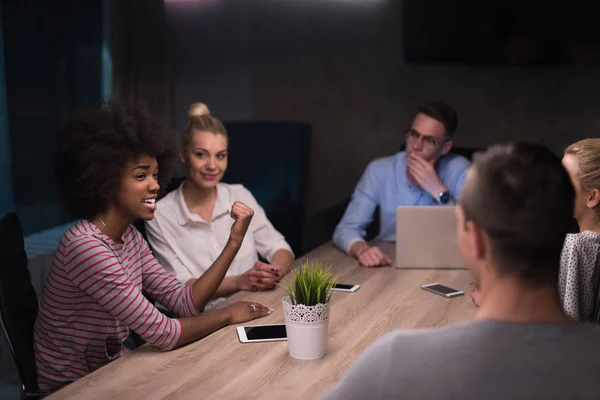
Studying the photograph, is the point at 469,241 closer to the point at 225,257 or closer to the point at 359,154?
the point at 225,257

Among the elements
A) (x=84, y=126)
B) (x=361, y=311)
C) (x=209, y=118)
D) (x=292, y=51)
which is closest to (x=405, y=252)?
(x=361, y=311)

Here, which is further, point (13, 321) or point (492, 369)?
point (13, 321)

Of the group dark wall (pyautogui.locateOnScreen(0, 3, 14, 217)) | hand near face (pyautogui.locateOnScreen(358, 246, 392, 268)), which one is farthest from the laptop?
dark wall (pyautogui.locateOnScreen(0, 3, 14, 217))

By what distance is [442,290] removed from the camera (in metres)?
2.22

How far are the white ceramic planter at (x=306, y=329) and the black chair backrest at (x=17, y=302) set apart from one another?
28.9 inches

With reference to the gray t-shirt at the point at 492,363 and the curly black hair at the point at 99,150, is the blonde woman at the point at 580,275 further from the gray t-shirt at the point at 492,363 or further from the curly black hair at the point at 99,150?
the curly black hair at the point at 99,150

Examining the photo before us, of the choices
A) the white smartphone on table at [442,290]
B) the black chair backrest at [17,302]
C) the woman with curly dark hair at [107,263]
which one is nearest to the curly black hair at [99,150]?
the woman with curly dark hair at [107,263]

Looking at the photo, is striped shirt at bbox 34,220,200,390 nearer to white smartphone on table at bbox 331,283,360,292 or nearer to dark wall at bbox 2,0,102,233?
white smartphone on table at bbox 331,283,360,292

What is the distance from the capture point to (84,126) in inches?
78.4

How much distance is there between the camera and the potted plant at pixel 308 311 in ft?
5.19

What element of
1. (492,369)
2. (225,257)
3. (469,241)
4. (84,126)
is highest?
(84,126)

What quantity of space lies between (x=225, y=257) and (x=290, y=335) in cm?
53

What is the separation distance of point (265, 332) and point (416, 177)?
1489 millimetres

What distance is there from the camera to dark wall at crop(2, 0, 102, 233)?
2.79m
